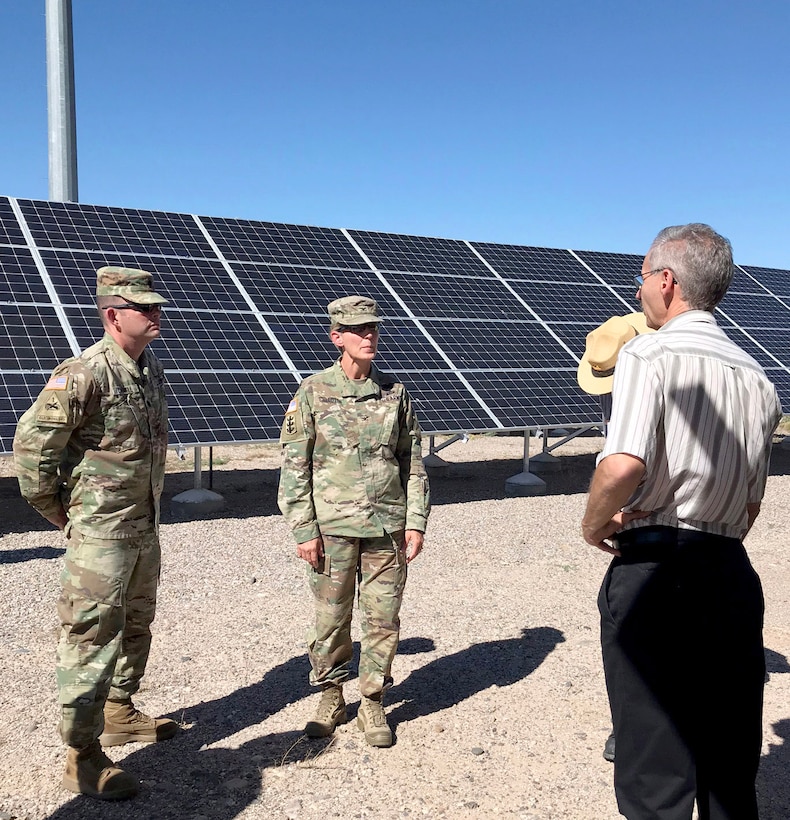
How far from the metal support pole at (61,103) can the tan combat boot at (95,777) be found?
39.6 ft

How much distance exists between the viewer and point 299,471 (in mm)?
4273

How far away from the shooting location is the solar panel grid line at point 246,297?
10.2 metres

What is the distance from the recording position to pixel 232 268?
456 inches

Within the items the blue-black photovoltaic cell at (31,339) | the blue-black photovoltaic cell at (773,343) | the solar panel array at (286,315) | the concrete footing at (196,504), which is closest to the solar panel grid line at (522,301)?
the solar panel array at (286,315)

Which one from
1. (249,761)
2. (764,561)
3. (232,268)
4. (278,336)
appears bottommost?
(764,561)

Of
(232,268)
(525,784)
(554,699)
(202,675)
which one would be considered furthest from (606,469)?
(232,268)

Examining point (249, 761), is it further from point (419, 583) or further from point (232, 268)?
point (232, 268)

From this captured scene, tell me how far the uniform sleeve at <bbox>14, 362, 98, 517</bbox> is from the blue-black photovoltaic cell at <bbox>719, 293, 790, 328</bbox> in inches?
535

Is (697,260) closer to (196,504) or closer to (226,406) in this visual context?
(226,406)

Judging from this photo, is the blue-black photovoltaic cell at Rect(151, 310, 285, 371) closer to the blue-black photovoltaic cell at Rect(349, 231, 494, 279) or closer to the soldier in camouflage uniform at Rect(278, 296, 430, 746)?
the blue-black photovoltaic cell at Rect(349, 231, 494, 279)

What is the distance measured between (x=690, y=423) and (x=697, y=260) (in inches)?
19.0

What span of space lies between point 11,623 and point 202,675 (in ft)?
5.66

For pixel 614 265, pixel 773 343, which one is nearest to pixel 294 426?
pixel 773 343

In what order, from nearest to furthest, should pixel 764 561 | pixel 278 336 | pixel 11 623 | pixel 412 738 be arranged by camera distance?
pixel 412 738 → pixel 11 623 → pixel 764 561 → pixel 278 336
